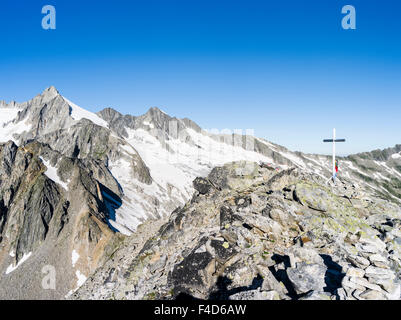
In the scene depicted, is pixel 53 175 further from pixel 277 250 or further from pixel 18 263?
pixel 277 250

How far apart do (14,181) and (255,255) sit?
398 feet

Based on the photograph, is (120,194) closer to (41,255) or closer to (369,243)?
(41,255)

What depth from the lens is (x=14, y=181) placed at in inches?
4296

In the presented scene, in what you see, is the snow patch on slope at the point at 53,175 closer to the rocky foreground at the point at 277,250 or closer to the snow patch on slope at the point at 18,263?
the snow patch on slope at the point at 18,263

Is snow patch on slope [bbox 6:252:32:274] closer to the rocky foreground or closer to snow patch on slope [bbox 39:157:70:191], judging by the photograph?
snow patch on slope [bbox 39:157:70:191]

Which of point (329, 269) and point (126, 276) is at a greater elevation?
point (329, 269)

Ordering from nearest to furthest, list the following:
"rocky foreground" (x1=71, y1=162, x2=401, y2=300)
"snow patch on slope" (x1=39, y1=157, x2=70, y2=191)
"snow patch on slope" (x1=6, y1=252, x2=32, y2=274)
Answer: "rocky foreground" (x1=71, y1=162, x2=401, y2=300), "snow patch on slope" (x1=6, y1=252, x2=32, y2=274), "snow patch on slope" (x1=39, y1=157, x2=70, y2=191)

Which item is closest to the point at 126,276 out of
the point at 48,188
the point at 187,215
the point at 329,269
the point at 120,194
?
the point at 187,215

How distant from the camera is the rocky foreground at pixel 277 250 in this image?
41.0 feet

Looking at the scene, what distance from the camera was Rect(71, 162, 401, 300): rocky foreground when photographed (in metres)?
12.5

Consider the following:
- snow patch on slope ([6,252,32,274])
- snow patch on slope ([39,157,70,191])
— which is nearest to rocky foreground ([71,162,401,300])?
snow patch on slope ([6,252,32,274])

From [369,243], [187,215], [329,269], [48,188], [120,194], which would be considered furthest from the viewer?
[120,194]

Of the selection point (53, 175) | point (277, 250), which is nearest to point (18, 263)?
point (53, 175)
